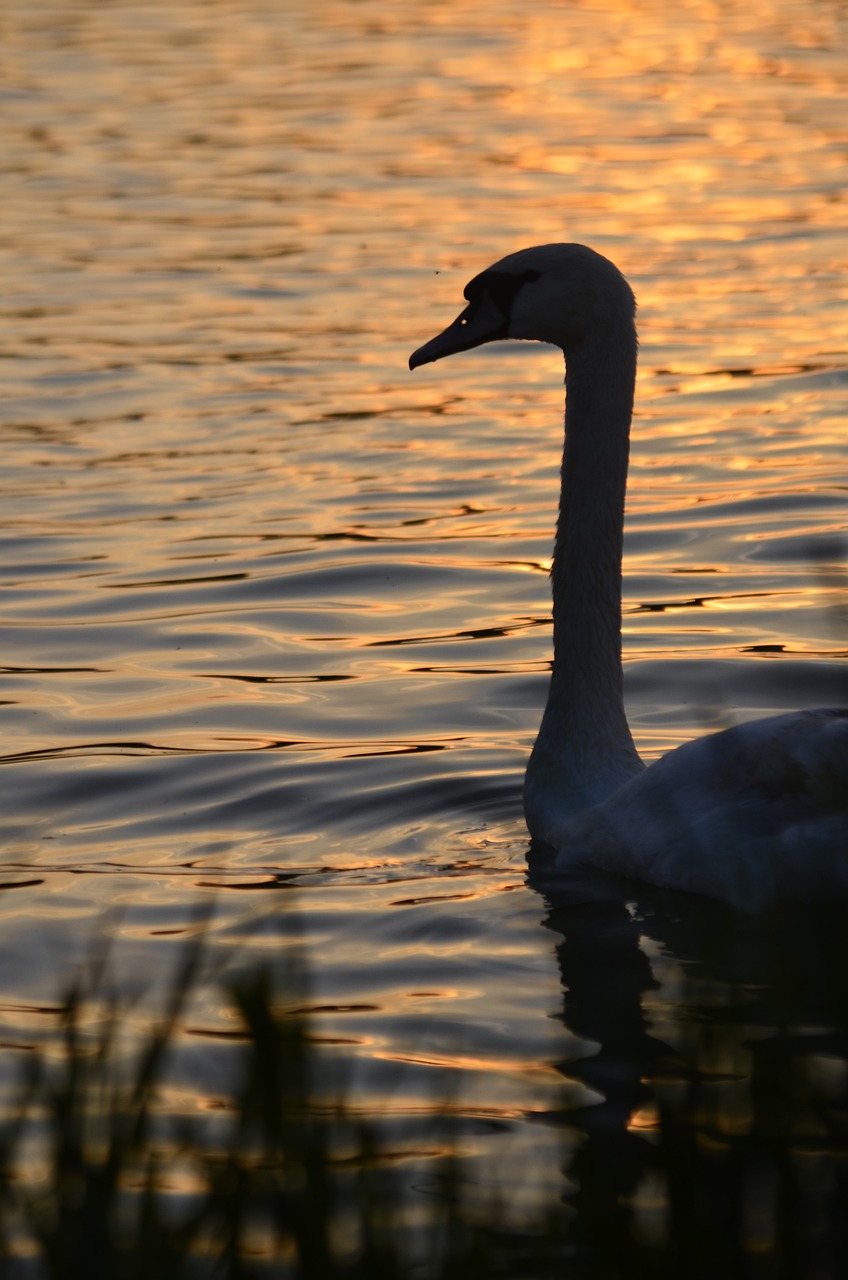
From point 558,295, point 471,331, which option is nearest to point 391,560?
point 471,331

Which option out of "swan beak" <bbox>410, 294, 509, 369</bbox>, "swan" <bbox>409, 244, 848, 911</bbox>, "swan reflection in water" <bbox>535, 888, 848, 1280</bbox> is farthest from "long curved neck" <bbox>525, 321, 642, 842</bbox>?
"swan reflection in water" <bbox>535, 888, 848, 1280</bbox>

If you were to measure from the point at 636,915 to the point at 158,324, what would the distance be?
8769 millimetres

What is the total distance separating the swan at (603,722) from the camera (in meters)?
5.41

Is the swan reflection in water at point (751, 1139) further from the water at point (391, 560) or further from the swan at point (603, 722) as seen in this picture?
the swan at point (603, 722)

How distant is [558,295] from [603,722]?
4.17 ft

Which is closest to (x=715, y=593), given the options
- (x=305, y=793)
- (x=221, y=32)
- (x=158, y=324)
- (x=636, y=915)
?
(x=305, y=793)

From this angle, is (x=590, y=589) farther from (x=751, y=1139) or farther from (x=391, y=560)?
(x=751, y=1139)

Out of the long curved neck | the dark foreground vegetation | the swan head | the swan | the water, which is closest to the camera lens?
the dark foreground vegetation

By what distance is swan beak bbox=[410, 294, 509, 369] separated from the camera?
7027 millimetres

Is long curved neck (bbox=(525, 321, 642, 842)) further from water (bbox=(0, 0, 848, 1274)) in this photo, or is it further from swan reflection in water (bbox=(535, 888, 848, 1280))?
swan reflection in water (bbox=(535, 888, 848, 1280))

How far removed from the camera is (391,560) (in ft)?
Answer: 31.6

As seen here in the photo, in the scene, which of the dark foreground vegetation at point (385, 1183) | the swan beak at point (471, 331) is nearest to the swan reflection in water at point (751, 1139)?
the dark foreground vegetation at point (385, 1183)

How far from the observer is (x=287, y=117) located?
2156 centimetres

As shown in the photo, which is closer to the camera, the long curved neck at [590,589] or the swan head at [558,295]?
Result: the long curved neck at [590,589]
